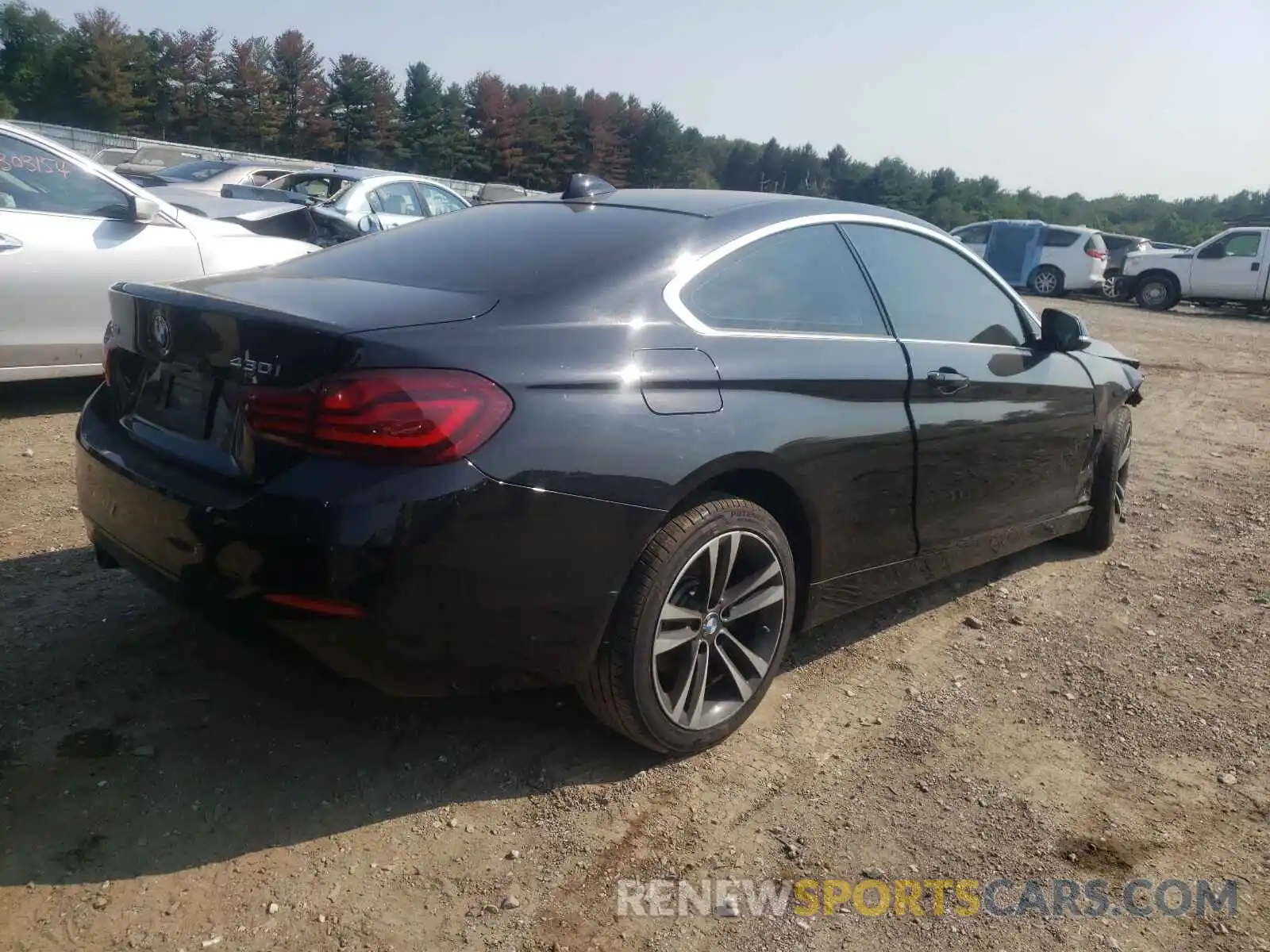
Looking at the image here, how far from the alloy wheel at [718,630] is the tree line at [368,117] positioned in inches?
1663

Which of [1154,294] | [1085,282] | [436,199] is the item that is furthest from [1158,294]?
[436,199]

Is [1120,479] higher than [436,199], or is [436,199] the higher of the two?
[436,199]

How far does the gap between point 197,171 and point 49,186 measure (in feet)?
27.6

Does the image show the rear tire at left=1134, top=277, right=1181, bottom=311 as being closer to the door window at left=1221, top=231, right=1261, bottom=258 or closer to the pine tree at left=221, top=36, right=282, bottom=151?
the door window at left=1221, top=231, right=1261, bottom=258

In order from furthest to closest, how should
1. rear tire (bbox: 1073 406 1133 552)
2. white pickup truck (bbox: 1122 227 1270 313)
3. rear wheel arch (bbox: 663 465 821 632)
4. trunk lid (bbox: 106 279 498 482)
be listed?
1. white pickup truck (bbox: 1122 227 1270 313)
2. rear tire (bbox: 1073 406 1133 552)
3. rear wheel arch (bbox: 663 465 821 632)
4. trunk lid (bbox: 106 279 498 482)

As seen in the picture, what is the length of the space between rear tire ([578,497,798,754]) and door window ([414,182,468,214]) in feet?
34.0

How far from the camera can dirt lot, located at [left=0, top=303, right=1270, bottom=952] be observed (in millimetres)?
2203

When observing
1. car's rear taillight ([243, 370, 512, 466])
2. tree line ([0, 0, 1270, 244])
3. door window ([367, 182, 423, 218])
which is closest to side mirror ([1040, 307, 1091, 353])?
car's rear taillight ([243, 370, 512, 466])

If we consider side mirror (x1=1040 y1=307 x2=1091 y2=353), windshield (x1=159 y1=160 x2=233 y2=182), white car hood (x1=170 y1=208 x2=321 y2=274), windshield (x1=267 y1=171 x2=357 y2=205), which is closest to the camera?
side mirror (x1=1040 y1=307 x2=1091 y2=353)

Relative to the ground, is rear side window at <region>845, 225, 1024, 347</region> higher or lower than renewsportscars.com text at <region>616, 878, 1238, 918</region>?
higher

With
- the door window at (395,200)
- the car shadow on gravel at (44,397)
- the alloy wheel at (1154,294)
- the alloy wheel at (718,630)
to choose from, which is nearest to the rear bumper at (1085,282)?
the alloy wheel at (1154,294)

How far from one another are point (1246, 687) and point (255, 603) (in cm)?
322

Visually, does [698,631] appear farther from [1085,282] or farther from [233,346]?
[1085,282]

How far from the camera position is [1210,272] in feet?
70.7
